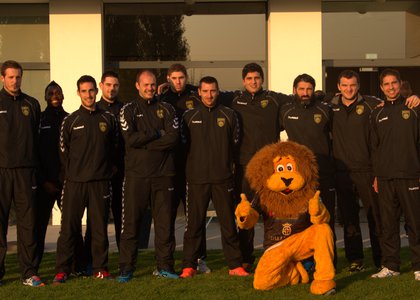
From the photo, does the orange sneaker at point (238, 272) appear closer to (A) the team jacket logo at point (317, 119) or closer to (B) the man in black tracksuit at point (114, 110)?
(B) the man in black tracksuit at point (114, 110)

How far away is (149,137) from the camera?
6.73 metres

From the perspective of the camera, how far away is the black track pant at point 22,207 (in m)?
6.73

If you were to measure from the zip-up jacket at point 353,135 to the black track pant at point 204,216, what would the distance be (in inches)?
48.6

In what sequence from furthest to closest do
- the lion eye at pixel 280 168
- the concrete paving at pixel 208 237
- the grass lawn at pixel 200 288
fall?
the concrete paving at pixel 208 237 < the lion eye at pixel 280 168 < the grass lawn at pixel 200 288

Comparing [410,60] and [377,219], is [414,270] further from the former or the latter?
[410,60]

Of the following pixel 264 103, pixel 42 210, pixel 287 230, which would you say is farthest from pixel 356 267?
pixel 42 210

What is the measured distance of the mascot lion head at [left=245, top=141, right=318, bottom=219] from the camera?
6.54 meters

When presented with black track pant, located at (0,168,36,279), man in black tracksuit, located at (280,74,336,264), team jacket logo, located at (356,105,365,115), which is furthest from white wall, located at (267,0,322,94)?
black track pant, located at (0,168,36,279)

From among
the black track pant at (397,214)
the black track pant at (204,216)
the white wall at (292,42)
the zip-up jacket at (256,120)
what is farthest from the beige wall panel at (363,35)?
the black track pant at (204,216)

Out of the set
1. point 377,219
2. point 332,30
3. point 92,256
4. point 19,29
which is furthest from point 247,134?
point 19,29

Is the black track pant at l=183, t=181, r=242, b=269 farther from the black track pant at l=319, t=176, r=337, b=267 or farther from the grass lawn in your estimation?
the black track pant at l=319, t=176, r=337, b=267

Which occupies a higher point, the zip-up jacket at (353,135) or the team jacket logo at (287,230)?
the zip-up jacket at (353,135)

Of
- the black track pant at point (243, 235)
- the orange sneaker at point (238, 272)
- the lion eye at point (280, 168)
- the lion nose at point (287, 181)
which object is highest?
the lion eye at point (280, 168)

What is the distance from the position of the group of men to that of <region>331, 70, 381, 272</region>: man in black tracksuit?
→ 1 cm
